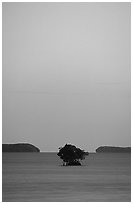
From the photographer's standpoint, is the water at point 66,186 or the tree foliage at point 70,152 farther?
the tree foliage at point 70,152

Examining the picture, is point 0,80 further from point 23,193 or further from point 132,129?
point 23,193

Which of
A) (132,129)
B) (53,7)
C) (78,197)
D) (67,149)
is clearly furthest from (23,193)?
(67,149)

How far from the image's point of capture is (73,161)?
123 feet

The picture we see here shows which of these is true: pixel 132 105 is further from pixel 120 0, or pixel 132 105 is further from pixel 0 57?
pixel 0 57

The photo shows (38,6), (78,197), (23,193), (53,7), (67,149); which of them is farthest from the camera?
(67,149)

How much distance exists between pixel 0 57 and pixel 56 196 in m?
10.7

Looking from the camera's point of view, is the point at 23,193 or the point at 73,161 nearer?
the point at 23,193

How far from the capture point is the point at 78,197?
16578 millimetres

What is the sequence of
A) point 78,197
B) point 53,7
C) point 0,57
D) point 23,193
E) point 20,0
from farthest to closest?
1. point 23,193
2. point 78,197
3. point 53,7
4. point 20,0
5. point 0,57

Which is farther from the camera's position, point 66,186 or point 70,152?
point 70,152

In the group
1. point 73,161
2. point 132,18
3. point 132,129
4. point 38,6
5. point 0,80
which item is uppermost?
point 38,6

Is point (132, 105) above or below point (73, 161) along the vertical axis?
above

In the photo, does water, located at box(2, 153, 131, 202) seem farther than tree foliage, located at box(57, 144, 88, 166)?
No

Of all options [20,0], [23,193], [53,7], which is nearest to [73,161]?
[23,193]
